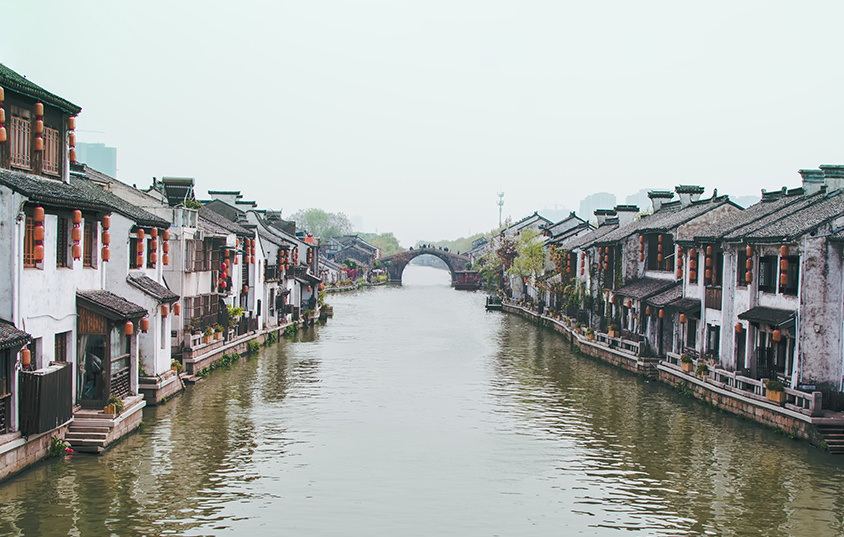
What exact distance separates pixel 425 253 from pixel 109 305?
134m

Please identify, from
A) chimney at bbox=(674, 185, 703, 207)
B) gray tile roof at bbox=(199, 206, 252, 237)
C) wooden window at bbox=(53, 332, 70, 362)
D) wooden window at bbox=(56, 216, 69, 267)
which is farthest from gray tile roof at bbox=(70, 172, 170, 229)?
chimney at bbox=(674, 185, 703, 207)

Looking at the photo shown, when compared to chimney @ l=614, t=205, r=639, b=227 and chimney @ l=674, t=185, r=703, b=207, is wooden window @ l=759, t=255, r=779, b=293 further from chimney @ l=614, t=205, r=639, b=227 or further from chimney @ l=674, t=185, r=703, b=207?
chimney @ l=614, t=205, r=639, b=227

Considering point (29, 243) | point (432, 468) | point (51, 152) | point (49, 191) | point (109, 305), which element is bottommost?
point (432, 468)

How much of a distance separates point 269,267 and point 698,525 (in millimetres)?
42500

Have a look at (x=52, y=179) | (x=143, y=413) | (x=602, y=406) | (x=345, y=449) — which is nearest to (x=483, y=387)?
(x=602, y=406)

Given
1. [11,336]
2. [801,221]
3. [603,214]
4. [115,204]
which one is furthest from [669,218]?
[11,336]

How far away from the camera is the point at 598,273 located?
53156 mm

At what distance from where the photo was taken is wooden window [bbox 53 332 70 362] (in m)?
21.9

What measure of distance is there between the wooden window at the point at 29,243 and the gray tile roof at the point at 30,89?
381 cm

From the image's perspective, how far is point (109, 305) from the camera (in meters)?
23.5

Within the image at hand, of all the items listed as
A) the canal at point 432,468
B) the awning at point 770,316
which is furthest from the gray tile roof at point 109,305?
the awning at point 770,316

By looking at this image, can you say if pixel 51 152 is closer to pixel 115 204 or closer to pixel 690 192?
pixel 115 204

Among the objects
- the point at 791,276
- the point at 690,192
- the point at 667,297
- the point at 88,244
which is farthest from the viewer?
the point at 690,192

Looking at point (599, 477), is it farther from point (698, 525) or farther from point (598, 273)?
point (598, 273)
